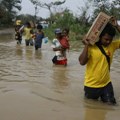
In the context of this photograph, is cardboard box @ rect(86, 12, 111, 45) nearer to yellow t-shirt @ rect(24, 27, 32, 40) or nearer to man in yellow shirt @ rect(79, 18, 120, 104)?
man in yellow shirt @ rect(79, 18, 120, 104)

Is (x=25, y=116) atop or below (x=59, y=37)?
below

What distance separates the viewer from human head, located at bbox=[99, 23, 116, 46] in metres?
6.04

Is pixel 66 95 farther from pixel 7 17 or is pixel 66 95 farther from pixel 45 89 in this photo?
pixel 7 17

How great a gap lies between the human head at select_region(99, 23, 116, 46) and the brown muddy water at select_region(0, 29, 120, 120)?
112 cm

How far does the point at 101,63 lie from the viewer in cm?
613

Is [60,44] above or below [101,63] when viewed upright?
below

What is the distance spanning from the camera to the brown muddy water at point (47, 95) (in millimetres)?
5664

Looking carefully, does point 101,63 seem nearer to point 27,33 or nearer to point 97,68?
point 97,68

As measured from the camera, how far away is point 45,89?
7668 mm

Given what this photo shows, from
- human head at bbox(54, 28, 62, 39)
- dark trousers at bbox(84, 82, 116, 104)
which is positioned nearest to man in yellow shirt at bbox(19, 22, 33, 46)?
human head at bbox(54, 28, 62, 39)

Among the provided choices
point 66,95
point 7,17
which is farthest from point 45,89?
point 7,17

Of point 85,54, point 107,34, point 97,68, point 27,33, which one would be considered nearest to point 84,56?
point 85,54

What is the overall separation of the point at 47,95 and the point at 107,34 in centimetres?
186

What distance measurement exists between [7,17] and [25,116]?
55.8 meters
